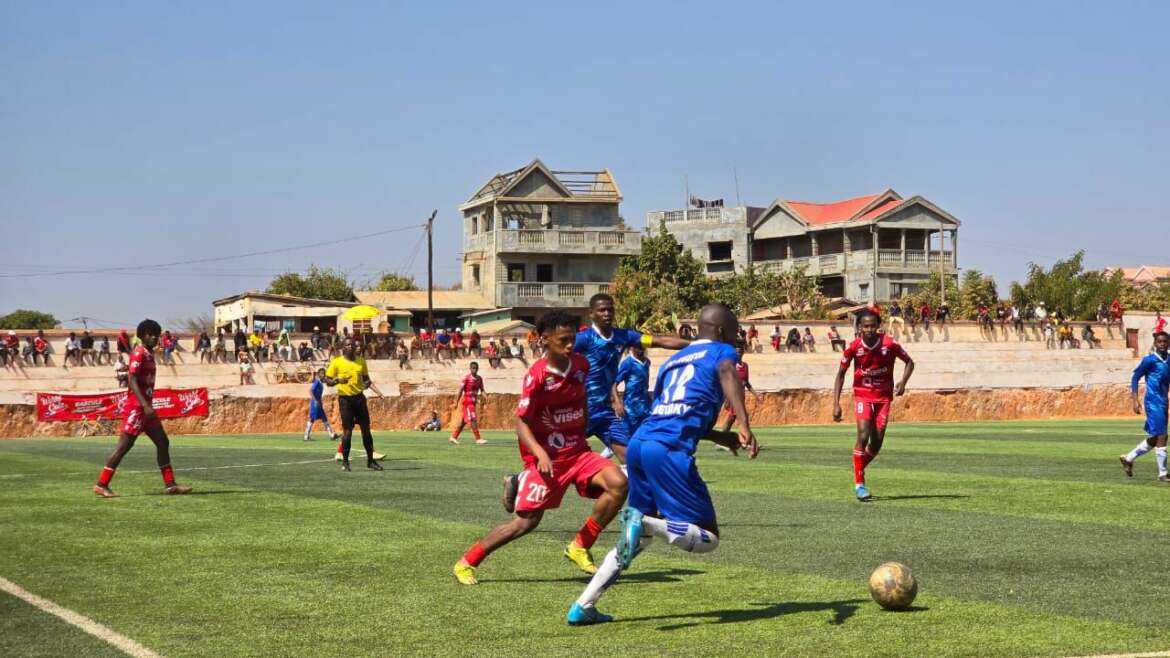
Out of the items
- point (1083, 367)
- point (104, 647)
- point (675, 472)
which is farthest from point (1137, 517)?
point (1083, 367)

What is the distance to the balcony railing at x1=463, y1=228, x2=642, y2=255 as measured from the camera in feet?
268

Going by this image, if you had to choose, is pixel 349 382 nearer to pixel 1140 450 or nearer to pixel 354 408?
pixel 354 408

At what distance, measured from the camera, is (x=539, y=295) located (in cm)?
8094

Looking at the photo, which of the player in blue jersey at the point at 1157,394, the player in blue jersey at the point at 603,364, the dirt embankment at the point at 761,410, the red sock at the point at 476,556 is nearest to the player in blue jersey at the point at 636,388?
the player in blue jersey at the point at 603,364

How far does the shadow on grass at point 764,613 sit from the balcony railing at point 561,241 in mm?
72254

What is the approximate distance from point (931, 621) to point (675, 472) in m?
1.88

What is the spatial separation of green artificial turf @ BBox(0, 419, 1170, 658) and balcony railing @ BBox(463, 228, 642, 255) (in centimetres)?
6106

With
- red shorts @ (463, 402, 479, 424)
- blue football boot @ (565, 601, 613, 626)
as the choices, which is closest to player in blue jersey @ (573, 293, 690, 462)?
blue football boot @ (565, 601, 613, 626)

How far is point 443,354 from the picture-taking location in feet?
195

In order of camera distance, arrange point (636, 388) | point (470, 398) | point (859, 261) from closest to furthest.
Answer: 1. point (636, 388)
2. point (470, 398)
3. point (859, 261)

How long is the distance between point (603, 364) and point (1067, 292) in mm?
73685

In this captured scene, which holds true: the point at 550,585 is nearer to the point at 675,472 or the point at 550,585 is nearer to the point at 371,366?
the point at 675,472

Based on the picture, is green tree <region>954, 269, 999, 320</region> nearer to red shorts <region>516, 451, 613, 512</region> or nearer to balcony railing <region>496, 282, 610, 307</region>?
balcony railing <region>496, 282, 610, 307</region>

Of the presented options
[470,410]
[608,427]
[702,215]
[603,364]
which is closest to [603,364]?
[603,364]
